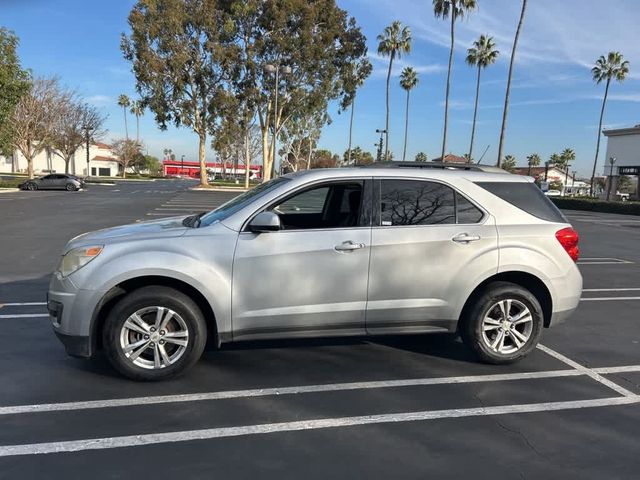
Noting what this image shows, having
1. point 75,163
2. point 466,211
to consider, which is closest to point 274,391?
point 466,211

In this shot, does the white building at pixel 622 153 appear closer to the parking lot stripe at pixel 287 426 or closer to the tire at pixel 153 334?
the parking lot stripe at pixel 287 426

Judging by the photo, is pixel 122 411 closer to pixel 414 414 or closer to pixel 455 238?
pixel 414 414

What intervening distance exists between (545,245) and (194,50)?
3809 cm

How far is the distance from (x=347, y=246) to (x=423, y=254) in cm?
69

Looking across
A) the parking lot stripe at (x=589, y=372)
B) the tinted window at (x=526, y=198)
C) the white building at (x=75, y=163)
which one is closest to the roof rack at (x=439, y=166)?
the tinted window at (x=526, y=198)

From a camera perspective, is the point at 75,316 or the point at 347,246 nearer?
the point at 75,316

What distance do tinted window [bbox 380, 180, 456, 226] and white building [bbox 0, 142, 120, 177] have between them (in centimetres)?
7292

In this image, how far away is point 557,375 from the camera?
15.2ft

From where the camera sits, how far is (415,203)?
15.3 feet

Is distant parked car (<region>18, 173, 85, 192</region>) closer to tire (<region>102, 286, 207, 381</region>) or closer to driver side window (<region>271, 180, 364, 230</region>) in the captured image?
driver side window (<region>271, 180, 364, 230</region>)

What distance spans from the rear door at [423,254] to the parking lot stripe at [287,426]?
919 mm

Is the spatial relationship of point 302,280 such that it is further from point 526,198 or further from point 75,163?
point 75,163

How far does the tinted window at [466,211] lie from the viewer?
4684mm

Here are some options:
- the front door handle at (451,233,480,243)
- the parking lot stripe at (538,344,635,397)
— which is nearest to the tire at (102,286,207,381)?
the front door handle at (451,233,480,243)
